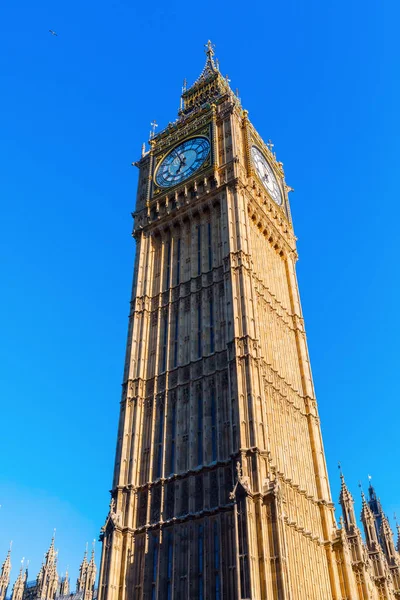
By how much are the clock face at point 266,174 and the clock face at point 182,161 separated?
167 inches

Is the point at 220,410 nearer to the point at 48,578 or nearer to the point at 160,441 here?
the point at 160,441

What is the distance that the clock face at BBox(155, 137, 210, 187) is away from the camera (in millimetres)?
49812

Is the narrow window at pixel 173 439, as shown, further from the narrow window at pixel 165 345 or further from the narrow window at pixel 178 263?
the narrow window at pixel 178 263

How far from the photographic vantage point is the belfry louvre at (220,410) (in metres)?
30.1

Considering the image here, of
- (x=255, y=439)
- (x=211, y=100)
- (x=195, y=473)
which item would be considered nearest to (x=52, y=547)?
(x=195, y=473)

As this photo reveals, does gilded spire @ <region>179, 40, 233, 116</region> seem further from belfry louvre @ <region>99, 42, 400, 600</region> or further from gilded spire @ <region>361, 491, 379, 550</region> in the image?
gilded spire @ <region>361, 491, 379, 550</region>

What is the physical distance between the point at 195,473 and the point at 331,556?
29.5ft

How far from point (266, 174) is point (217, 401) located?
24.6m

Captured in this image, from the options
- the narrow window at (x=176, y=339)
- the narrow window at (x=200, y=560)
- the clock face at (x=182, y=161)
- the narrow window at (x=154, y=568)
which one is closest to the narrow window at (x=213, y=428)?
the narrow window at (x=200, y=560)

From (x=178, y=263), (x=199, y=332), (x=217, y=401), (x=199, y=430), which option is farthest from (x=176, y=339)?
(x=199, y=430)

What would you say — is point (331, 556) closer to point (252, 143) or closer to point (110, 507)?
point (110, 507)

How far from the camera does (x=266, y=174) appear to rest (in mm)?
52812

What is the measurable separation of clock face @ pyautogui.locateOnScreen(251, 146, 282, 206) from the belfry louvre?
19 cm

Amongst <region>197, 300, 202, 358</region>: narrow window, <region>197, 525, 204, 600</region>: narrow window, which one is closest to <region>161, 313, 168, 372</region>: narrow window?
<region>197, 300, 202, 358</region>: narrow window
